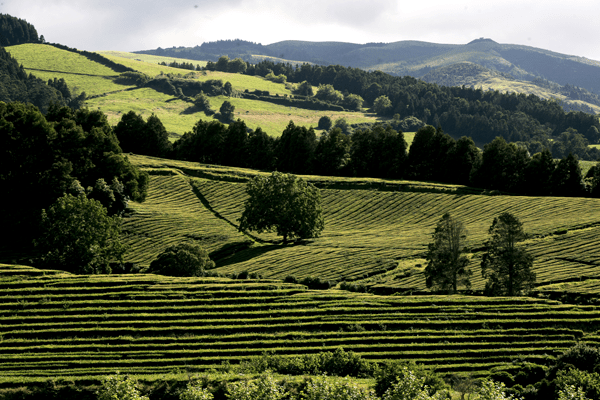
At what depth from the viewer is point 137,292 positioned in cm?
5141

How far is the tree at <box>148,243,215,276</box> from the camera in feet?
230

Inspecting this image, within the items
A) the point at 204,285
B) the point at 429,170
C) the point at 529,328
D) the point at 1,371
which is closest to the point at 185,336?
the point at 204,285

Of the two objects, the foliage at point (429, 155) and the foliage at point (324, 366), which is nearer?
the foliage at point (324, 366)

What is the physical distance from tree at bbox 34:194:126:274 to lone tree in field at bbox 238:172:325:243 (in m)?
29.3

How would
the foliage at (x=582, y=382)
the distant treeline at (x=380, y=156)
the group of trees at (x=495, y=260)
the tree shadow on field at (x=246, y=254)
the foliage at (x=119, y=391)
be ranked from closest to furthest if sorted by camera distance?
the foliage at (x=119, y=391), the foliage at (x=582, y=382), the group of trees at (x=495, y=260), the tree shadow on field at (x=246, y=254), the distant treeline at (x=380, y=156)

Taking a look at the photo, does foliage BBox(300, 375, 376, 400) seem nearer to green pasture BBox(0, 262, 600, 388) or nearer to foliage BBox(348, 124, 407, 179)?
green pasture BBox(0, 262, 600, 388)

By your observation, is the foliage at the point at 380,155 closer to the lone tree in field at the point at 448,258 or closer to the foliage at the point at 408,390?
the lone tree in field at the point at 448,258

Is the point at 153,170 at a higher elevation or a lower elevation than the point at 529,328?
higher

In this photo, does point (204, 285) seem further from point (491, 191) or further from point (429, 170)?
point (429, 170)

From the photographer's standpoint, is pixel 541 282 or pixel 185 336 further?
pixel 541 282

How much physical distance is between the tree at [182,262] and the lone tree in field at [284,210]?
22.1m

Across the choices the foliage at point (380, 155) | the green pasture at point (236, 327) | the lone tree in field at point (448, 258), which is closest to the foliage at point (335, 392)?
the green pasture at point (236, 327)

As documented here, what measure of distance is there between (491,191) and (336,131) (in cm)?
5063

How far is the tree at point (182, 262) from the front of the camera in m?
70.0
